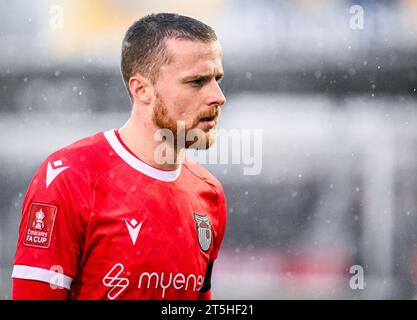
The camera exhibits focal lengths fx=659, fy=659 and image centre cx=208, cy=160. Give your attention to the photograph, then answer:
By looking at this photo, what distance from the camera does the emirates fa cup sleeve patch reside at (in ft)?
7.68

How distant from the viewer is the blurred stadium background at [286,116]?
1036 cm

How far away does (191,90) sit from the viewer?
2.54m

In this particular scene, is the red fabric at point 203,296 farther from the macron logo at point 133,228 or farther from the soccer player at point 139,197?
the macron logo at point 133,228

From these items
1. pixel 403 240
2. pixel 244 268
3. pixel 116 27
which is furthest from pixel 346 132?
pixel 116 27

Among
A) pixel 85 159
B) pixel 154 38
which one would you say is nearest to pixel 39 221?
pixel 85 159

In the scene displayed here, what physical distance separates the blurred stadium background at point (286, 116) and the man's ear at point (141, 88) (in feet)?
23.5

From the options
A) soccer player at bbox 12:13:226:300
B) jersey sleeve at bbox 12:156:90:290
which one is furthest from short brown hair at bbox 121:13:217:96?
jersey sleeve at bbox 12:156:90:290

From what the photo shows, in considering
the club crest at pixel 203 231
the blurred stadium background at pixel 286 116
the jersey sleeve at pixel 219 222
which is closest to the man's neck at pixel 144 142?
the club crest at pixel 203 231

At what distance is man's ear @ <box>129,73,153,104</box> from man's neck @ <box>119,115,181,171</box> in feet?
0.30

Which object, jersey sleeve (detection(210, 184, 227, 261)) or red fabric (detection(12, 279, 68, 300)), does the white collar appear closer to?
jersey sleeve (detection(210, 184, 227, 261))

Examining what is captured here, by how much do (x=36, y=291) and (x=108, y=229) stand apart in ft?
1.08

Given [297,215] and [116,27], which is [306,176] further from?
[116,27]

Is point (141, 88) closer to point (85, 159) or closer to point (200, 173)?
point (85, 159)
